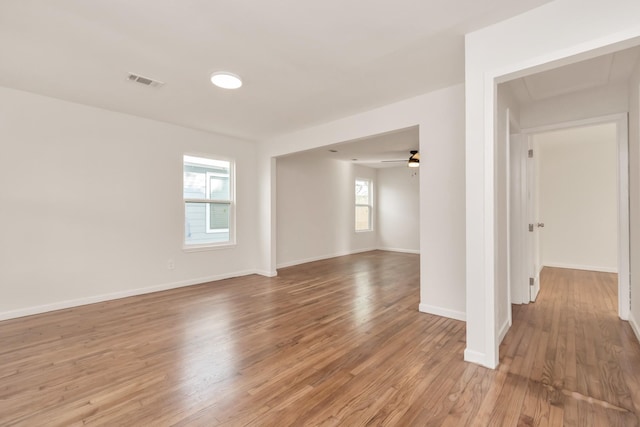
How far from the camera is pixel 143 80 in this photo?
2979 millimetres

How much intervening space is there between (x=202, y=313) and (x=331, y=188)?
4823 mm

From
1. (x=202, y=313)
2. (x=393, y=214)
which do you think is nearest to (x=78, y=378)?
(x=202, y=313)

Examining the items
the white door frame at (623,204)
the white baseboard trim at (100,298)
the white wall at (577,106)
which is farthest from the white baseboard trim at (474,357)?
the white baseboard trim at (100,298)

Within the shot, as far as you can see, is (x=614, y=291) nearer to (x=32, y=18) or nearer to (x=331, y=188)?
(x=331, y=188)

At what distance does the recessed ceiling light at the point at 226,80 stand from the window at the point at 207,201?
2.15m

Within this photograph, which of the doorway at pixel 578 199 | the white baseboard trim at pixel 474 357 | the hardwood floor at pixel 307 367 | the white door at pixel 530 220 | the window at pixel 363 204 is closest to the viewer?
the hardwood floor at pixel 307 367

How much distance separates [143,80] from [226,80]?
88 centimetres

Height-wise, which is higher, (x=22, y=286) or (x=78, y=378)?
(x=22, y=286)

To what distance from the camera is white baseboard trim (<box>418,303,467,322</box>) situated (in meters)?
3.10

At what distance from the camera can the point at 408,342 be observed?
261 centimetres

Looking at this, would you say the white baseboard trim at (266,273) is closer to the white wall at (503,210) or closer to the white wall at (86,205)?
the white wall at (86,205)

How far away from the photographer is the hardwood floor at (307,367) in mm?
1689

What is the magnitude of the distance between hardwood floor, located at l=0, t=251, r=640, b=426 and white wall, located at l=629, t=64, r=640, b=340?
0.31 m

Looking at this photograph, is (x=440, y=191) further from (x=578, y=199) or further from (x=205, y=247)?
(x=578, y=199)
